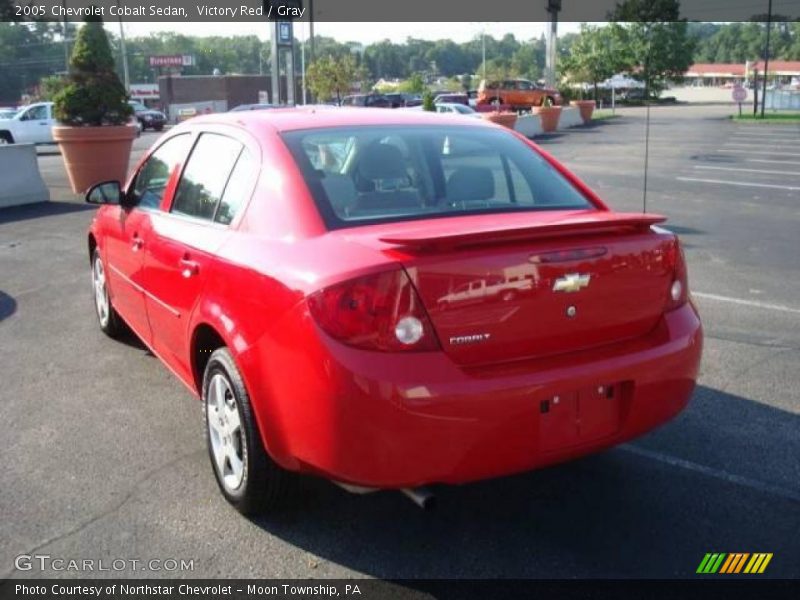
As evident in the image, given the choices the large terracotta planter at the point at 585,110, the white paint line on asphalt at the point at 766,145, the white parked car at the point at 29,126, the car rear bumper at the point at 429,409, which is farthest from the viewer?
the large terracotta planter at the point at 585,110

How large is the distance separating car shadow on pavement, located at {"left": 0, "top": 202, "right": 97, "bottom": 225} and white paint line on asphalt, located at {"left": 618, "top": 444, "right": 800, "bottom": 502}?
1029 centimetres

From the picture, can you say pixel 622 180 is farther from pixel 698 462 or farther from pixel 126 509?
pixel 126 509

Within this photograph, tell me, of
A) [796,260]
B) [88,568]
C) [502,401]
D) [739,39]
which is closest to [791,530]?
[502,401]

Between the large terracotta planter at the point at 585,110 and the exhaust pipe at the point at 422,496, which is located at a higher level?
the large terracotta planter at the point at 585,110

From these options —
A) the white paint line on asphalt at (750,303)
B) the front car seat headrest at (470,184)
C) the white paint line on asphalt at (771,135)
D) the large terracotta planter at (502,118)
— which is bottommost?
the white paint line on asphalt at (750,303)

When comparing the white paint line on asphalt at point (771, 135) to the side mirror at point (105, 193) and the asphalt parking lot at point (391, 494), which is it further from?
the side mirror at point (105, 193)

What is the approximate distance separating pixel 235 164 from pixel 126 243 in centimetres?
135

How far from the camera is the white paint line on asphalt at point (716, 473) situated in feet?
12.1

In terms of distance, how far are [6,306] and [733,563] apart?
20.4ft

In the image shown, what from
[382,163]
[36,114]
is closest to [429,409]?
[382,163]

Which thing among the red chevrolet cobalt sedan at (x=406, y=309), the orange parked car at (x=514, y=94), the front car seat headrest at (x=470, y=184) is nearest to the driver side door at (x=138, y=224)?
the red chevrolet cobalt sedan at (x=406, y=309)

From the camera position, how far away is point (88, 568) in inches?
125

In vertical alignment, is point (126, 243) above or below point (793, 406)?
above

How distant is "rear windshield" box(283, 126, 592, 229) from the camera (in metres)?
3.54
